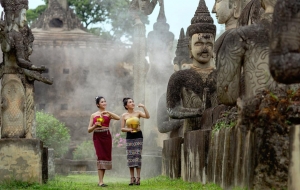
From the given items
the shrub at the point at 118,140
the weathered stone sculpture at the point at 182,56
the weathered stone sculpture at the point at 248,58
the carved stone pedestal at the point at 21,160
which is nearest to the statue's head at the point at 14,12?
the carved stone pedestal at the point at 21,160

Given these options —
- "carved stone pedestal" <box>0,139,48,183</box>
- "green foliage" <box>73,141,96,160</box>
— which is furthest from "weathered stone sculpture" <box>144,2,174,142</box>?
"carved stone pedestal" <box>0,139,48,183</box>

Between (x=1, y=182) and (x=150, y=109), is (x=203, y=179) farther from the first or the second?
(x=150, y=109)

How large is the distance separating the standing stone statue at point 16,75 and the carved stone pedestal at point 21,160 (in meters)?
0.17

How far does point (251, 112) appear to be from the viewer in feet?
18.8

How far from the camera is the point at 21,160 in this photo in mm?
11000

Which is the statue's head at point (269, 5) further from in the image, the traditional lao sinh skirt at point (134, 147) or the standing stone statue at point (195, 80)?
the traditional lao sinh skirt at point (134, 147)

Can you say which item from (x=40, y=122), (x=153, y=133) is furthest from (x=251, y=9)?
(x=40, y=122)

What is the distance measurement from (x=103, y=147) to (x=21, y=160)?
158 cm

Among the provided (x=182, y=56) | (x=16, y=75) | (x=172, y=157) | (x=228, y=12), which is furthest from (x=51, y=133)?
(x=228, y=12)

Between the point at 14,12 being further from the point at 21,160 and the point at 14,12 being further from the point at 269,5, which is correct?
the point at 269,5

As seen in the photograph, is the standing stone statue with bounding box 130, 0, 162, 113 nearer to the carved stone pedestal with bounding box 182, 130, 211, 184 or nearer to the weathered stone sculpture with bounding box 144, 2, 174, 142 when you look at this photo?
the weathered stone sculpture with bounding box 144, 2, 174, 142

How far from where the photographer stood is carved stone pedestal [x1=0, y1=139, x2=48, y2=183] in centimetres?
1093

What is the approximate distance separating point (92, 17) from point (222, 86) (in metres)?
50.2

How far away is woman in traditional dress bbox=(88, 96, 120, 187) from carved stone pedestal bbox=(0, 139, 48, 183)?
1193 millimetres
